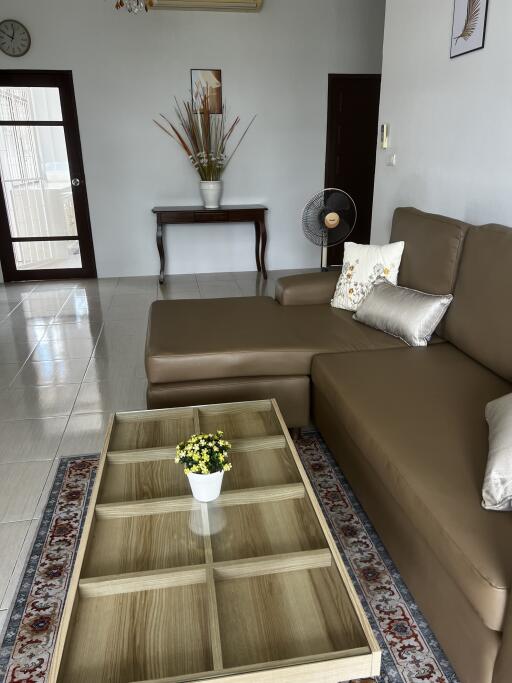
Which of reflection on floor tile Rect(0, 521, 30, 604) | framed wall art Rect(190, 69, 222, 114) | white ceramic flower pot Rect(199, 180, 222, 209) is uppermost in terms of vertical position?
framed wall art Rect(190, 69, 222, 114)

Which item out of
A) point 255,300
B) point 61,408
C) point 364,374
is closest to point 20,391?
point 61,408

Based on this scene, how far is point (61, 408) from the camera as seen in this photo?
9.14ft

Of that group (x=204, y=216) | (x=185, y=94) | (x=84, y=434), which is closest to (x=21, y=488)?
(x=84, y=434)

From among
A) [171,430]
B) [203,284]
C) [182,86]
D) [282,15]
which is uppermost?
[282,15]

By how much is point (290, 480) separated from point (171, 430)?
519mm

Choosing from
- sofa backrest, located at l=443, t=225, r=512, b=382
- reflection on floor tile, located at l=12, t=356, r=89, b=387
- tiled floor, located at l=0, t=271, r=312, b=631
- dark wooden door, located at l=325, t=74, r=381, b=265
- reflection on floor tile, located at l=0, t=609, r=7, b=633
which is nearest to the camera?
reflection on floor tile, located at l=0, t=609, r=7, b=633

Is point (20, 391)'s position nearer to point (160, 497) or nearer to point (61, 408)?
point (61, 408)

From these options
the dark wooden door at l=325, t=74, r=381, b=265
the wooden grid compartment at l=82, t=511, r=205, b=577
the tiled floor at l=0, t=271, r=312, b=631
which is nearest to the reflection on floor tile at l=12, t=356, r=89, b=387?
the tiled floor at l=0, t=271, r=312, b=631

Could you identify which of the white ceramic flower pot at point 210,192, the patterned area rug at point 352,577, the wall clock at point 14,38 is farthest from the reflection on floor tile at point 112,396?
the wall clock at point 14,38

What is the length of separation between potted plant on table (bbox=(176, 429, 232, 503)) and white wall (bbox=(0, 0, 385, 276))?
4516 mm

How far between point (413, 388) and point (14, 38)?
4.99 m

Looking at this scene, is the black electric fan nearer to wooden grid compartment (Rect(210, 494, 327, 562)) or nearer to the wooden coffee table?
the wooden coffee table

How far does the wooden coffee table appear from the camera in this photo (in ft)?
3.32

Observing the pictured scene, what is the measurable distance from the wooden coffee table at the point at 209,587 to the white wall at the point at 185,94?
4.31 m
